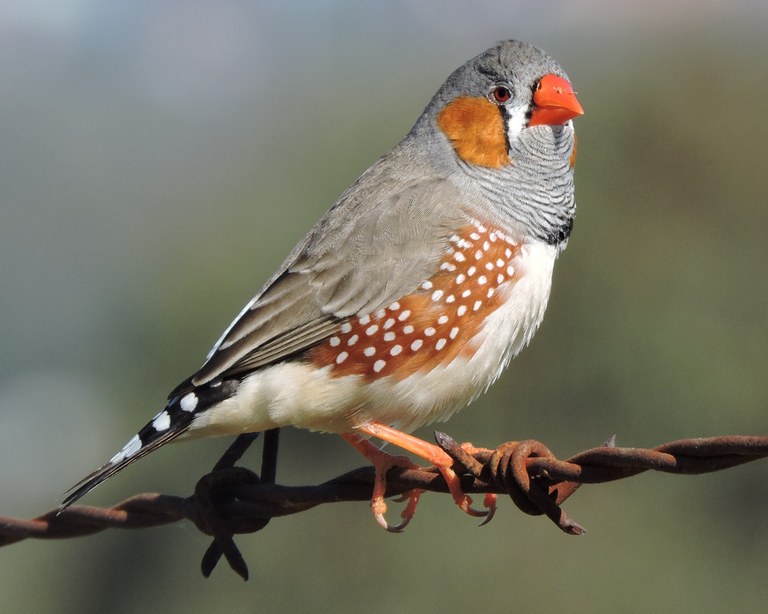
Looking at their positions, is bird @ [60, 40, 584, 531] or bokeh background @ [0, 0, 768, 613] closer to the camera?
bird @ [60, 40, 584, 531]

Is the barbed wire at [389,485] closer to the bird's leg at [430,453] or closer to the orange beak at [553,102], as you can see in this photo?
the bird's leg at [430,453]

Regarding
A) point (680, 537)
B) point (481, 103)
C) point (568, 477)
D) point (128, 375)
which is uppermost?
point (481, 103)

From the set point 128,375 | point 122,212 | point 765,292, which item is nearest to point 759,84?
point 765,292

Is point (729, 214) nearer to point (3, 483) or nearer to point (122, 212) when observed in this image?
point (3, 483)

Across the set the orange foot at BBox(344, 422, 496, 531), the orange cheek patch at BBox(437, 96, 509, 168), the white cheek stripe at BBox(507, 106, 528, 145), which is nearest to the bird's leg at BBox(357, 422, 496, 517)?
the orange foot at BBox(344, 422, 496, 531)

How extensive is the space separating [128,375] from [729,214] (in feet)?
23.0

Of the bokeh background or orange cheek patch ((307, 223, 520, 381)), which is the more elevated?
orange cheek patch ((307, 223, 520, 381))

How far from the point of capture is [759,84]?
1365 centimetres

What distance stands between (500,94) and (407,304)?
41.1 inches

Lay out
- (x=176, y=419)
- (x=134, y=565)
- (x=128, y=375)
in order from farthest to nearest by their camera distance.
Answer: (x=128, y=375) < (x=134, y=565) < (x=176, y=419)

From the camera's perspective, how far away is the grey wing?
14.1ft

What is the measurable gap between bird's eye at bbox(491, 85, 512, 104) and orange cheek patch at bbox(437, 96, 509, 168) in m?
0.03

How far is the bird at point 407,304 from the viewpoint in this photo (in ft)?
13.9

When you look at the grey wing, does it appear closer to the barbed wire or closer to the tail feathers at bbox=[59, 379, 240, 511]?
the tail feathers at bbox=[59, 379, 240, 511]
